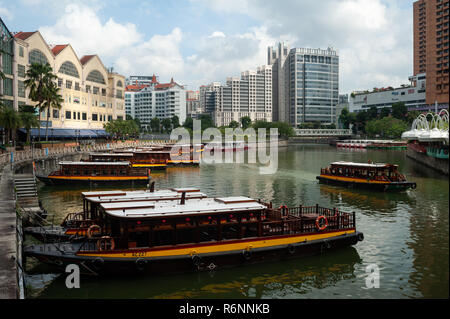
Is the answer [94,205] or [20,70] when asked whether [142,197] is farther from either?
[20,70]

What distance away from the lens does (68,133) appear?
96125 mm

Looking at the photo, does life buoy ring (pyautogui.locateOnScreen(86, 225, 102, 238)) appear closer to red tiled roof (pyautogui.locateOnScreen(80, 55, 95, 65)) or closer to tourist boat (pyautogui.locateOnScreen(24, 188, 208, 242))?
tourist boat (pyautogui.locateOnScreen(24, 188, 208, 242))

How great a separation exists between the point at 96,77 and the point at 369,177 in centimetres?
9079

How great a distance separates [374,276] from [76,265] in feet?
42.9

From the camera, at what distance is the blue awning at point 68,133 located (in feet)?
281

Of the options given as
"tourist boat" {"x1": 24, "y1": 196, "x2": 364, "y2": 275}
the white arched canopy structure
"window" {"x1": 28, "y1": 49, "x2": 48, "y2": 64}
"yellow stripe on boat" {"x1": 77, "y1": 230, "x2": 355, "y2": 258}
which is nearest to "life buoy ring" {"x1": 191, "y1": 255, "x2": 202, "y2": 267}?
"tourist boat" {"x1": 24, "y1": 196, "x2": 364, "y2": 275}

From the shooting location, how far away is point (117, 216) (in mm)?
17312

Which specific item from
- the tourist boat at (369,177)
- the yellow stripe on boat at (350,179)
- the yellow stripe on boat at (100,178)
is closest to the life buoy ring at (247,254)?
the tourist boat at (369,177)

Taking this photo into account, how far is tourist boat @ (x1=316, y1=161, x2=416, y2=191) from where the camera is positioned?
41.8 meters

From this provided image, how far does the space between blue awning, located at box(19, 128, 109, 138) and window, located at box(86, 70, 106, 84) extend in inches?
552

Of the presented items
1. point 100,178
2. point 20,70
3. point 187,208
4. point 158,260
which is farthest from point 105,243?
point 20,70

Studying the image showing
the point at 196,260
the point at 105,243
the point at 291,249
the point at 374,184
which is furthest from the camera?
the point at 374,184

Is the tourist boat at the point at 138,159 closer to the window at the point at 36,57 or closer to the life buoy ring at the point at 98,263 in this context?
the window at the point at 36,57
